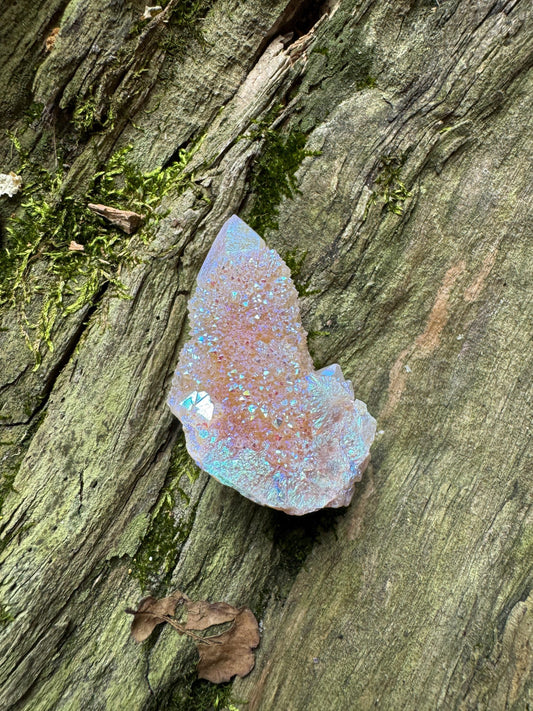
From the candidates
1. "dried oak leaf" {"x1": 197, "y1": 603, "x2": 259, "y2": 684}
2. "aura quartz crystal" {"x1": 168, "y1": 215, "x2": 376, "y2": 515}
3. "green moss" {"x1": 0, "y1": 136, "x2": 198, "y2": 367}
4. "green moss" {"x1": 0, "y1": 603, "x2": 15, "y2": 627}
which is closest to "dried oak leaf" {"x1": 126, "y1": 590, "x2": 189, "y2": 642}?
"dried oak leaf" {"x1": 197, "y1": 603, "x2": 259, "y2": 684}

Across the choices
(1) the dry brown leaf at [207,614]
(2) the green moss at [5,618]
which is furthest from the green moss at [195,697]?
(2) the green moss at [5,618]

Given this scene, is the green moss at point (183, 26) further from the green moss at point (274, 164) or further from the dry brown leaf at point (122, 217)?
the dry brown leaf at point (122, 217)

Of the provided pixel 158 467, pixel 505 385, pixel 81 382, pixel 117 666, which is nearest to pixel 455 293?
pixel 505 385

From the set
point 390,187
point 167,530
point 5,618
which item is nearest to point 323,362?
point 390,187

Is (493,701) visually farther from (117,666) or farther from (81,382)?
(81,382)

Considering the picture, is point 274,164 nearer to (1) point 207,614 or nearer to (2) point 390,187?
(2) point 390,187
